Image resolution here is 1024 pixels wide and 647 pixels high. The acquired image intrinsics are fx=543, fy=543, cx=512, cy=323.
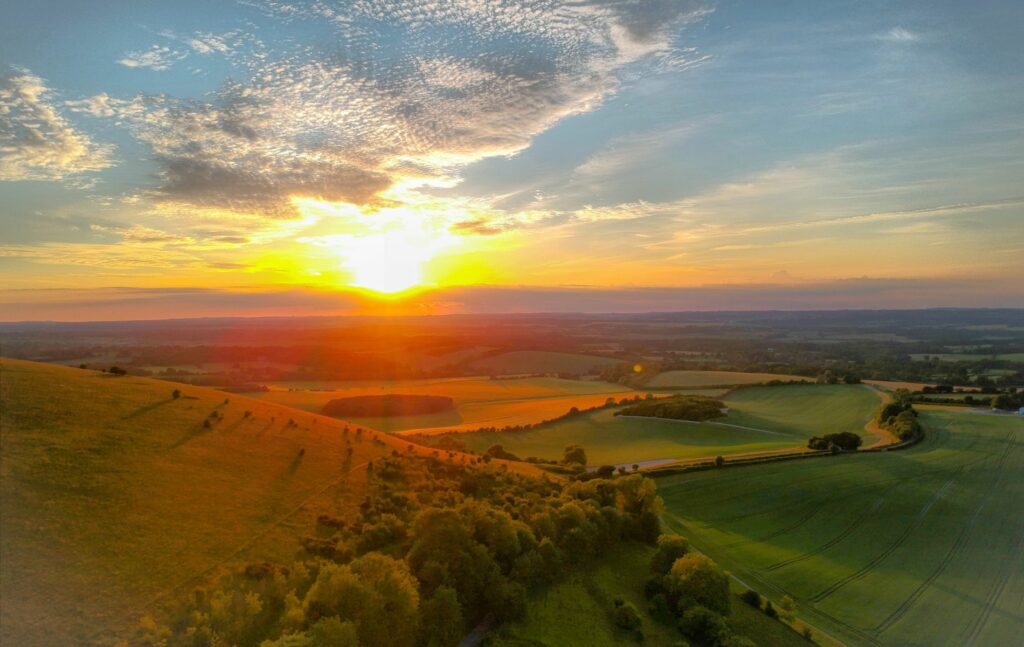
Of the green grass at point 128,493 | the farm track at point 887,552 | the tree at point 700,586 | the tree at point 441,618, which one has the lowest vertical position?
the farm track at point 887,552

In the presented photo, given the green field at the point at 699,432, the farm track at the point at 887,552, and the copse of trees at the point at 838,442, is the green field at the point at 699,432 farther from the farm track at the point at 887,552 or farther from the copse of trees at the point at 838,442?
the farm track at the point at 887,552

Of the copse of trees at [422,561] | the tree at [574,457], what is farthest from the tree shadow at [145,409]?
the tree at [574,457]

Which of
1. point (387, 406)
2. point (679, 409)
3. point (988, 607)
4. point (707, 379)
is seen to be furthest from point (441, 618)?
point (707, 379)

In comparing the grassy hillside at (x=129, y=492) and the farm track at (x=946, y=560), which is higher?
the grassy hillside at (x=129, y=492)

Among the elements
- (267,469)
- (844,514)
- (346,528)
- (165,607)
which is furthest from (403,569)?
(844,514)

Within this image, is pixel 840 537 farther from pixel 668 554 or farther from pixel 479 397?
pixel 479 397

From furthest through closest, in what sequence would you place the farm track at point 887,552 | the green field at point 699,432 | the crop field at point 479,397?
1. the crop field at point 479,397
2. the green field at point 699,432
3. the farm track at point 887,552
